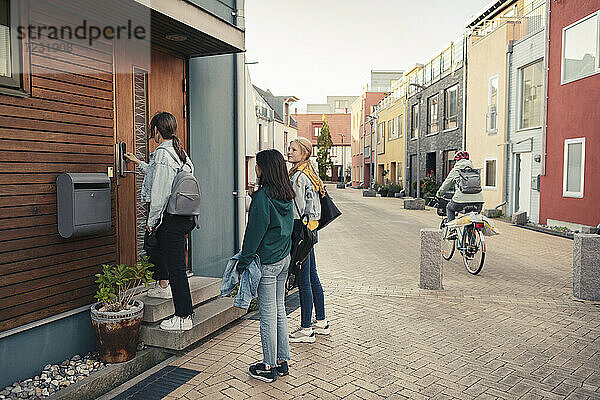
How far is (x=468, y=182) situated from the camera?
8.92 metres

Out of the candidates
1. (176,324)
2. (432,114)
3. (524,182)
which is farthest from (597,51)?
(432,114)

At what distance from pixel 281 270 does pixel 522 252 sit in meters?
8.61

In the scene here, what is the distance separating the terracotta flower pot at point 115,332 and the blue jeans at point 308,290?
1.64 metres

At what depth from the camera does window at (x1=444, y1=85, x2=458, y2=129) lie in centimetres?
2659

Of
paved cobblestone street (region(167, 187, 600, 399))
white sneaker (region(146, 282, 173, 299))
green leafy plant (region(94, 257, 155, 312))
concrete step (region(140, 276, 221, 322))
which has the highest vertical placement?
green leafy plant (region(94, 257, 155, 312))

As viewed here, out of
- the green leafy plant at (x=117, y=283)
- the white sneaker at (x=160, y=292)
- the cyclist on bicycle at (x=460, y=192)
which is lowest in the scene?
the white sneaker at (x=160, y=292)

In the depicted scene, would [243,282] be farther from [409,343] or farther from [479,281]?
[479,281]

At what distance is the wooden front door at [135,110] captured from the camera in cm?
506

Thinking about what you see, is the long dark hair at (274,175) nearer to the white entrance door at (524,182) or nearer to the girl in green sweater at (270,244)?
the girl in green sweater at (270,244)

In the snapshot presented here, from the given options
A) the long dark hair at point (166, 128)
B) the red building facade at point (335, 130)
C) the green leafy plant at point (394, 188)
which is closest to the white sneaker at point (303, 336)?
the long dark hair at point (166, 128)

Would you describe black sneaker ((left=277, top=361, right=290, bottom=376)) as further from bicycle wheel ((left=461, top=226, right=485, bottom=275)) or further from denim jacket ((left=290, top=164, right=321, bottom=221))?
bicycle wheel ((left=461, top=226, right=485, bottom=275))

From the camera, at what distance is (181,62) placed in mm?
6113

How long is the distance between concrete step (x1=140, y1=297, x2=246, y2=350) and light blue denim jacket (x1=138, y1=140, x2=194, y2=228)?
1.00 m

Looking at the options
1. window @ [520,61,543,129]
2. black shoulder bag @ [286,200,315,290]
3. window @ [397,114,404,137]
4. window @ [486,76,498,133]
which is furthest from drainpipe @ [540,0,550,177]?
window @ [397,114,404,137]
